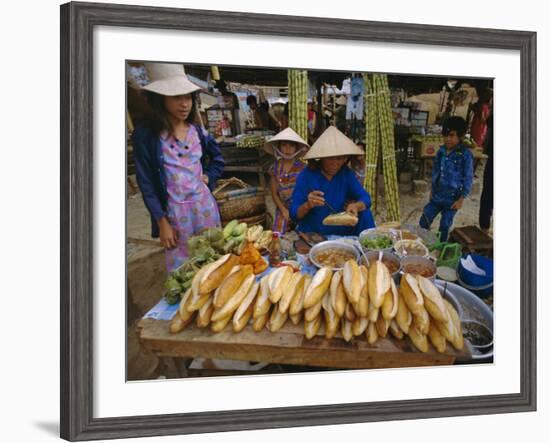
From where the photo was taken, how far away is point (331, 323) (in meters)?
3.65

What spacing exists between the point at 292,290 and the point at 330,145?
0.68 meters

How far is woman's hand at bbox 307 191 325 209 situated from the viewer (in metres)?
3.82

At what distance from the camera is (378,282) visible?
3.74m

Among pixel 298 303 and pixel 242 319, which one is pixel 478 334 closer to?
pixel 298 303

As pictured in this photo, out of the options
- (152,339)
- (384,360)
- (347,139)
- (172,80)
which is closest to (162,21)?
(172,80)

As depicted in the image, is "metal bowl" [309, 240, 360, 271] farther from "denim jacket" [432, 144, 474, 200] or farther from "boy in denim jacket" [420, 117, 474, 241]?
"denim jacket" [432, 144, 474, 200]

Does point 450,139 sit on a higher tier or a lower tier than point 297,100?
lower

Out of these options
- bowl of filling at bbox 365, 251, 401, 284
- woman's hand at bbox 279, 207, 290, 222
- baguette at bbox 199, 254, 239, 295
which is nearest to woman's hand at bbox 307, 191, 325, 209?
woman's hand at bbox 279, 207, 290, 222

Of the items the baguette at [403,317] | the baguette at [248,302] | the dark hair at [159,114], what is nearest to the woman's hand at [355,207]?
the baguette at [403,317]

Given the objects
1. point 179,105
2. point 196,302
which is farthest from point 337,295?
point 179,105

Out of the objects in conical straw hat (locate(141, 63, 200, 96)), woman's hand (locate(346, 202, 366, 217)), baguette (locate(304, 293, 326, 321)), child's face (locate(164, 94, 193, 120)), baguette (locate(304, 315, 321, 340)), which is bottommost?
baguette (locate(304, 315, 321, 340))

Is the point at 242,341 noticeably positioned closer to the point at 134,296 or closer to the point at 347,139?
the point at 134,296

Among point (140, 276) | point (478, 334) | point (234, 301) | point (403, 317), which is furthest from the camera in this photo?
point (478, 334)

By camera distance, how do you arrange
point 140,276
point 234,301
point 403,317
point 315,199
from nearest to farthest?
point 140,276
point 234,301
point 403,317
point 315,199
